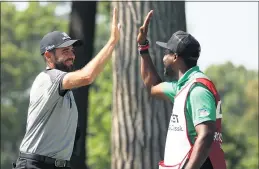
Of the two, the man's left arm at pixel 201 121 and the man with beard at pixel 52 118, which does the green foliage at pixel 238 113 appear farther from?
the man's left arm at pixel 201 121

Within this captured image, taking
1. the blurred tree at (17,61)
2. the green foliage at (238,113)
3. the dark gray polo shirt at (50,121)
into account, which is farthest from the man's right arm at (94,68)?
the green foliage at (238,113)

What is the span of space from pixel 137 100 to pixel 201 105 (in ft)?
A: 14.7

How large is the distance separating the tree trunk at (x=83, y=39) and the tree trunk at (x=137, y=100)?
4.23m

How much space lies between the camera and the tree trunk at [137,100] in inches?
451

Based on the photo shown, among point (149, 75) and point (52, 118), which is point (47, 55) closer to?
point (52, 118)

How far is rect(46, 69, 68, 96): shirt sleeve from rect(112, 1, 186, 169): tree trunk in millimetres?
3599

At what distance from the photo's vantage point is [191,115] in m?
7.21

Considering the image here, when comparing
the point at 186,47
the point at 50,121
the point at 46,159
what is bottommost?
the point at 46,159

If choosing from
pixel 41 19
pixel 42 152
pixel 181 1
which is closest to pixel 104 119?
pixel 41 19

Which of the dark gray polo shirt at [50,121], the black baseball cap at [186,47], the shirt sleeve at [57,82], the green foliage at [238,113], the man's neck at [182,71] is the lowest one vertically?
the green foliage at [238,113]

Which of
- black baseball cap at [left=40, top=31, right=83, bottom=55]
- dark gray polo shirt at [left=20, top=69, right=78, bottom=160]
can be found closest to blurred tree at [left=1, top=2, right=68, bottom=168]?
black baseball cap at [left=40, top=31, right=83, bottom=55]

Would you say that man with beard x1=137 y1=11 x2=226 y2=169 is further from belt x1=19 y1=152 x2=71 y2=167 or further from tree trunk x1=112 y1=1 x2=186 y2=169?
tree trunk x1=112 y1=1 x2=186 y2=169

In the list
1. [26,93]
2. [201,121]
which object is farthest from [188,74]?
[26,93]

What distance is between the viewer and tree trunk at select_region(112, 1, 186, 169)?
1145 cm
